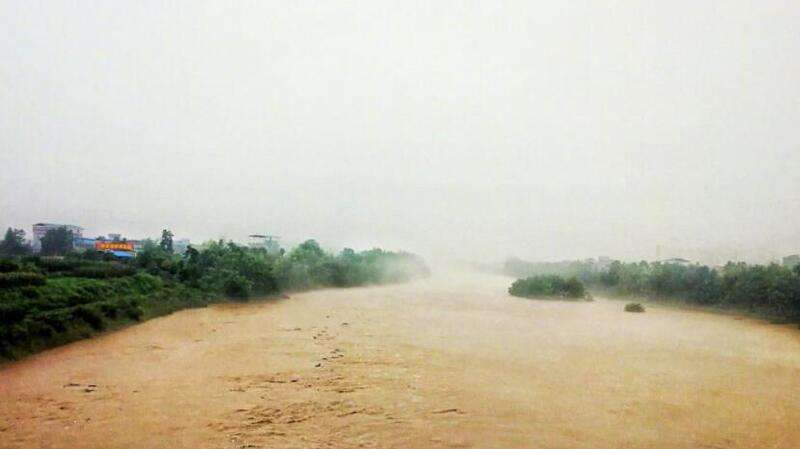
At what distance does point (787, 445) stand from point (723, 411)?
5.97ft

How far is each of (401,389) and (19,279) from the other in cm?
1404

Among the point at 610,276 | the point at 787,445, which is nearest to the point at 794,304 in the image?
the point at 610,276

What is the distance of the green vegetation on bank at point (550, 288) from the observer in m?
35.5

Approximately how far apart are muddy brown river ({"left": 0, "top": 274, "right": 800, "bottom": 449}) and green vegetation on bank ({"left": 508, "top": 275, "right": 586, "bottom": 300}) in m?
14.7

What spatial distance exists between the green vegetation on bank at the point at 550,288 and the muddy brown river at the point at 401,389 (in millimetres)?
14670

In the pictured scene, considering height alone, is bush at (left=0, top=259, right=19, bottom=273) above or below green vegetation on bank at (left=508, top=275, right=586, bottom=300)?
above

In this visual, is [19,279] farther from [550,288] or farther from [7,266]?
[550,288]

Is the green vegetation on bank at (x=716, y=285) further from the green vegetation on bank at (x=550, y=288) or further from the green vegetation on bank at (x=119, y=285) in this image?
the green vegetation on bank at (x=119, y=285)

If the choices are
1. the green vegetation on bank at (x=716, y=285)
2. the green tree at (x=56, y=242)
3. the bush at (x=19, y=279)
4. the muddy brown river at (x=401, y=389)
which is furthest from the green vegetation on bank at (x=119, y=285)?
the green vegetation on bank at (x=716, y=285)

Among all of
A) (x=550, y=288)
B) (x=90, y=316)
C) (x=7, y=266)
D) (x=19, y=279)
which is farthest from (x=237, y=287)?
(x=550, y=288)

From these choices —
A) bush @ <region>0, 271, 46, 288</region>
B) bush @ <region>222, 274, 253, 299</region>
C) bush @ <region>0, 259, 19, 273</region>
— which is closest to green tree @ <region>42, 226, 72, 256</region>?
bush @ <region>222, 274, 253, 299</region>

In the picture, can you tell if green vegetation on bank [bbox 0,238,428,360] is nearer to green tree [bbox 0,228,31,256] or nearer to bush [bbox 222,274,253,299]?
bush [bbox 222,274,253,299]

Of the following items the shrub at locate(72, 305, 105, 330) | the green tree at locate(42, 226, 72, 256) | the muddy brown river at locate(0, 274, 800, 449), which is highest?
the green tree at locate(42, 226, 72, 256)

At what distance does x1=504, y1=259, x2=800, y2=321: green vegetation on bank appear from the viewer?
24266 millimetres
